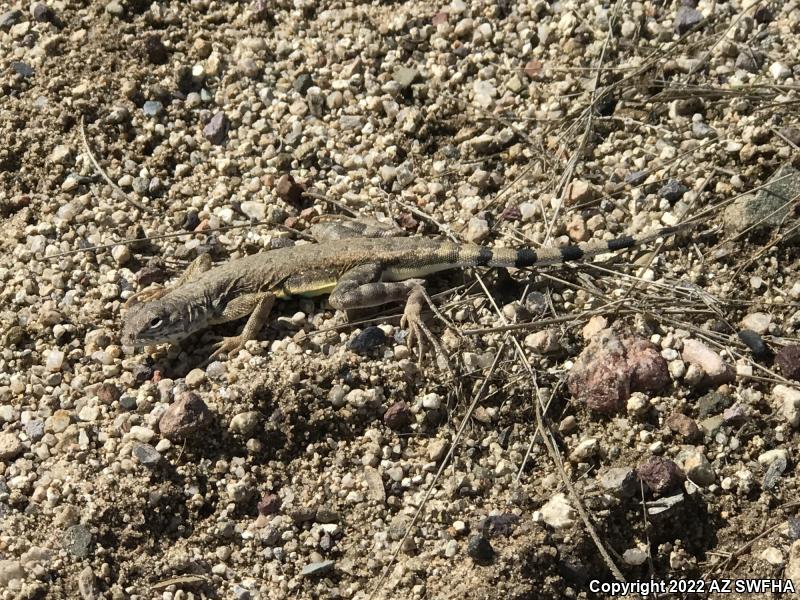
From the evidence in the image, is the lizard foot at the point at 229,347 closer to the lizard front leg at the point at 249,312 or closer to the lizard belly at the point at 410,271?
the lizard front leg at the point at 249,312

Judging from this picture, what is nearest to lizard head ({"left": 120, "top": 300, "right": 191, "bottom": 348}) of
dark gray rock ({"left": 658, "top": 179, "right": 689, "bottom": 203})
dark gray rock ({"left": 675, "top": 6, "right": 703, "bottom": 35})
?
dark gray rock ({"left": 658, "top": 179, "right": 689, "bottom": 203})

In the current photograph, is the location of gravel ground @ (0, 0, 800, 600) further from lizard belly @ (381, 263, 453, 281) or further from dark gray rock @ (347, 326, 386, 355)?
lizard belly @ (381, 263, 453, 281)

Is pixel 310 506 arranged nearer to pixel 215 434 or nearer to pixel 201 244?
pixel 215 434

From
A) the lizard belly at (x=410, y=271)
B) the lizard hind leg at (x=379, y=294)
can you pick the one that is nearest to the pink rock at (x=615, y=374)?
the lizard hind leg at (x=379, y=294)

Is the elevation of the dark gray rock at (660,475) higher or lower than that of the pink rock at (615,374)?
lower

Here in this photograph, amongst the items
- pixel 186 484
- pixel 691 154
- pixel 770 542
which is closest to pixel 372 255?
pixel 186 484

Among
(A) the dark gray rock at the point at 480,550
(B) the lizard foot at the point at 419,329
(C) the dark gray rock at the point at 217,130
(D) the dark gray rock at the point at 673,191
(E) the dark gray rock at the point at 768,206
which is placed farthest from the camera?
(C) the dark gray rock at the point at 217,130

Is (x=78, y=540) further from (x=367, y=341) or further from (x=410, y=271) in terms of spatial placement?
(x=410, y=271)
